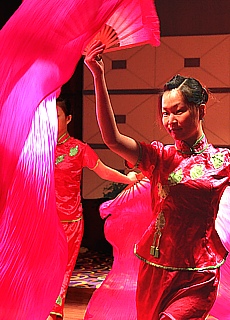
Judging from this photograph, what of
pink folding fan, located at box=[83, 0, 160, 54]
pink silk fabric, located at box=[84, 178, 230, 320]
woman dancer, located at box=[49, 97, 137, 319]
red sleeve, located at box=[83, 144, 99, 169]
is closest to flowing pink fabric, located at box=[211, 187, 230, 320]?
pink silk fabric, located at box=[84, 178, 230, 320]

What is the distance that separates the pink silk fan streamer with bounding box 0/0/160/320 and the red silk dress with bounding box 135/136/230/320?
0.48m

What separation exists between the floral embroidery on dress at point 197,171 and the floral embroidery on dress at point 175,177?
0.04m

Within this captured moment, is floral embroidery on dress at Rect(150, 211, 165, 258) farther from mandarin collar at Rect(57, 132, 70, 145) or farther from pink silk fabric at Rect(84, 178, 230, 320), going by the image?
mandarin collar at Rect(57, 132, 70, 145)

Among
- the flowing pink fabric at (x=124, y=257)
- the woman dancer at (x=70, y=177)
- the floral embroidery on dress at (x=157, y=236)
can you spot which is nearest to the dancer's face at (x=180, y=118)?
the floral embroidery on dress at (x=157, y=236)

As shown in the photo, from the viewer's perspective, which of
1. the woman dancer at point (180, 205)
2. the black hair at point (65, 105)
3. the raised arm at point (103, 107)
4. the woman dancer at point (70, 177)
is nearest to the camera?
the raised arm at point (103, 107)

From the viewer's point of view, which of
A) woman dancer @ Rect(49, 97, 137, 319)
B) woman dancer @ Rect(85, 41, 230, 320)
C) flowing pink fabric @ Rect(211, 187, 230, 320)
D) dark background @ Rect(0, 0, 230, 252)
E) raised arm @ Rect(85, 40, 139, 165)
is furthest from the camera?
dark background @ Rect(0, 0, 230, 252)

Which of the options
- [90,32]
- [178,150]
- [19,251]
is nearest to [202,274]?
[178,150]

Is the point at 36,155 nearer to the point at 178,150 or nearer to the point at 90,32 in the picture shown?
the point at 90,32

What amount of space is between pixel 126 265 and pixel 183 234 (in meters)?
0.80

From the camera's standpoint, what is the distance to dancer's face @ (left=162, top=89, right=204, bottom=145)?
7.36 feet

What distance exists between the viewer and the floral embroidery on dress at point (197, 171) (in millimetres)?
2230

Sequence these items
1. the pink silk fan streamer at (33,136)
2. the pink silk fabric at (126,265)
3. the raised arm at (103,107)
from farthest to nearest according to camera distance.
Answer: the pink silk fabric at (126,265) < the raised arm at (103,107) < the pink silk fan streamer at (33,136)

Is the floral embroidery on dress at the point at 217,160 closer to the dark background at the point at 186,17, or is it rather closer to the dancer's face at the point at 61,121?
the dancer's face at the point at 61,121

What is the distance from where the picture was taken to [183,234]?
2213 millimetres
